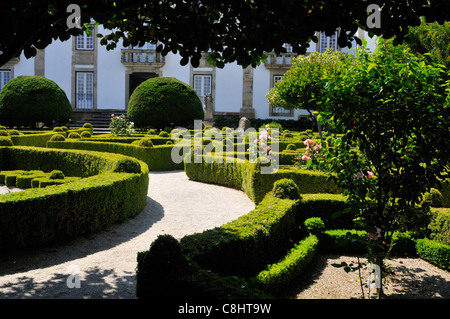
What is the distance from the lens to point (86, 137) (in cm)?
1720

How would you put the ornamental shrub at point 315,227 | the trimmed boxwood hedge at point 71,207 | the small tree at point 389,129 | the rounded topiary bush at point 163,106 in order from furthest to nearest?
1. the rounded topiary bush at point 163,106
2. the ornamental shrub at point 315,227
3. the trimmed boxwood hedge at point 71,207
4. the small tree at point 389,129

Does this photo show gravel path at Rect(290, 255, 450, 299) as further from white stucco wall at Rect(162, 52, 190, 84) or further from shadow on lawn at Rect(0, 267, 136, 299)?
white stucco wall at Rect(162, 52, 190, 84)

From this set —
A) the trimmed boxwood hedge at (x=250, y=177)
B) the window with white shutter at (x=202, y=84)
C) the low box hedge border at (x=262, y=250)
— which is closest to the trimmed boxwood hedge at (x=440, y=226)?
the low box hedge border at (x=262, y=250)

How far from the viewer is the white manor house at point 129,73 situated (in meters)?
28.2

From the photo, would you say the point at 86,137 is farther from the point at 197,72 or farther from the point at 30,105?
the point at 197,72

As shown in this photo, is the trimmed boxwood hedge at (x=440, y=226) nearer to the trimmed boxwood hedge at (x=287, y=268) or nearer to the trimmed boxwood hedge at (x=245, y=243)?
the trimmed boxwood hedge at (x=287, y=268)

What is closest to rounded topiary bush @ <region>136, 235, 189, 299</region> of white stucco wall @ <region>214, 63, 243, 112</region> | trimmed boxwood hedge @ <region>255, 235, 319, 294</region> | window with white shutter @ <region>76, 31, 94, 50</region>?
trimmed boxwood hedge @ <region>255, 235, 319, 294</region>

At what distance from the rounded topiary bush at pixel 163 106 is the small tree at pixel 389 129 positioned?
17801 mm

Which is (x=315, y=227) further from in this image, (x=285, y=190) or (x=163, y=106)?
(x=163, y=106)

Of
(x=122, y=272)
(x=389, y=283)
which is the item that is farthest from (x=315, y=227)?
Result: (x=122, y=272)

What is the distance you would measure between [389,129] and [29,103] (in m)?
22.2

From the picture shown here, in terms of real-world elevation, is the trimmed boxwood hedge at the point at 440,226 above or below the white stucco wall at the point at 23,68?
below

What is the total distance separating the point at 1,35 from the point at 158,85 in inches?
782

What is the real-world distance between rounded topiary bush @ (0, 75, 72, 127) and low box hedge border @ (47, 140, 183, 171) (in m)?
8.60
